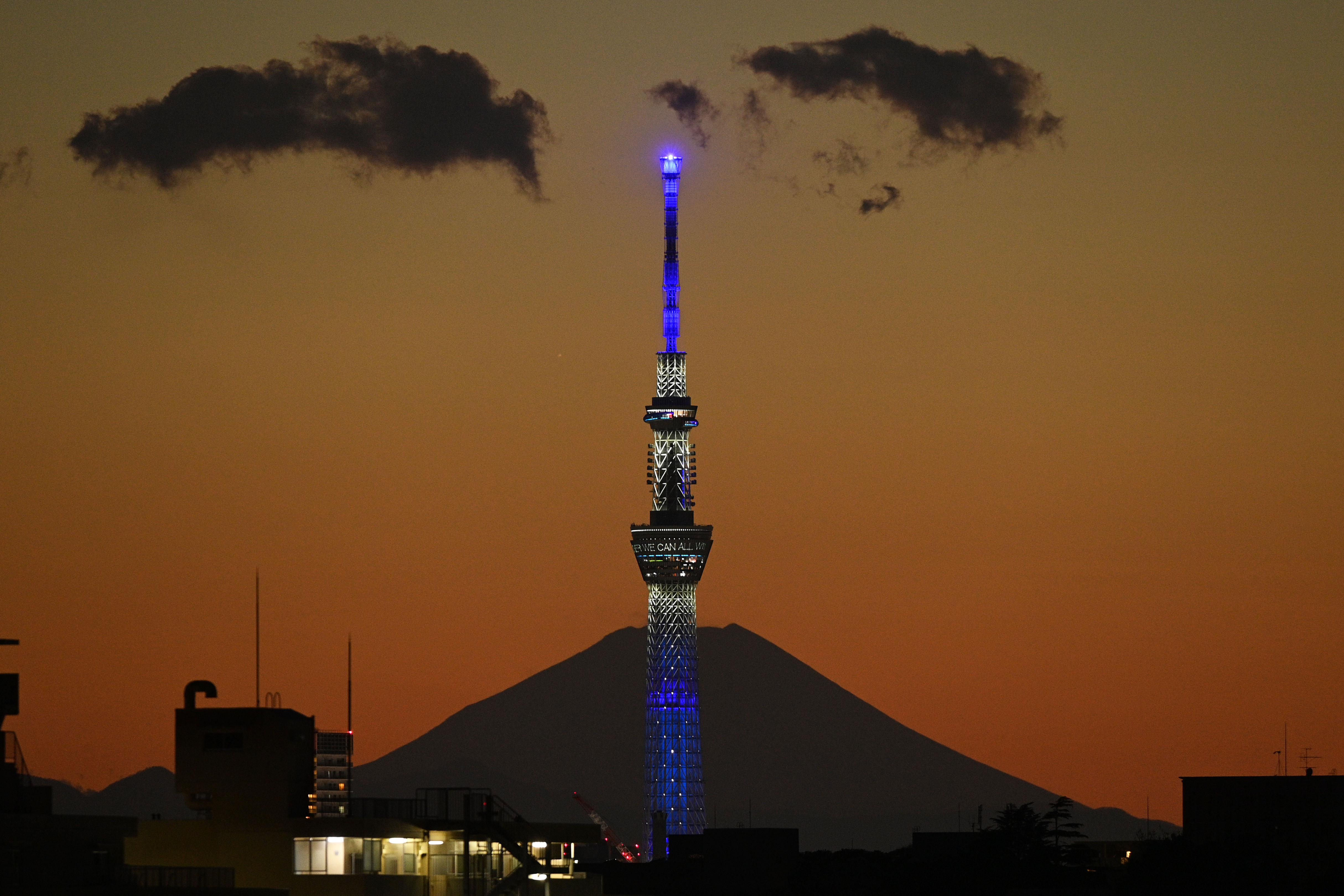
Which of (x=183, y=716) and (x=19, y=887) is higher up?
(x=183, y=716)

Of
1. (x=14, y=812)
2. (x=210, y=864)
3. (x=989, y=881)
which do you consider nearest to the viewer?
(x=14, y=812)

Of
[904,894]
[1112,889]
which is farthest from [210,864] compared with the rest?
[904,894]

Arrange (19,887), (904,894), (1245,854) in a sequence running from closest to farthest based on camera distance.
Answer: (19,887), (1245,854), (904,894)

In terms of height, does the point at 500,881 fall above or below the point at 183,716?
below

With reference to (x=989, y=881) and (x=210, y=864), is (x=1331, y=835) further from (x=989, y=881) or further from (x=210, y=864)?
(x=210, y=864)

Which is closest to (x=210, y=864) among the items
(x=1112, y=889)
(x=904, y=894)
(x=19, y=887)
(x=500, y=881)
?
(x=500, y=881)

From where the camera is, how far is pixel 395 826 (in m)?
83.0

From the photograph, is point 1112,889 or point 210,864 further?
point 1112,889

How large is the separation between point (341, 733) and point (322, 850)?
4.07 meters

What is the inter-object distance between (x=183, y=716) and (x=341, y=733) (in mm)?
A: 5204

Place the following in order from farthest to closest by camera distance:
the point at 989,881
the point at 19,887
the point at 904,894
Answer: the point at 904,894 < the point at 989,881 < the point at 19,887

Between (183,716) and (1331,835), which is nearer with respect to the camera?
(183,716)

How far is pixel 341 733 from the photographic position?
83.4 m

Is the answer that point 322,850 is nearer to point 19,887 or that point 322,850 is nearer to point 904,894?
point 19,887
